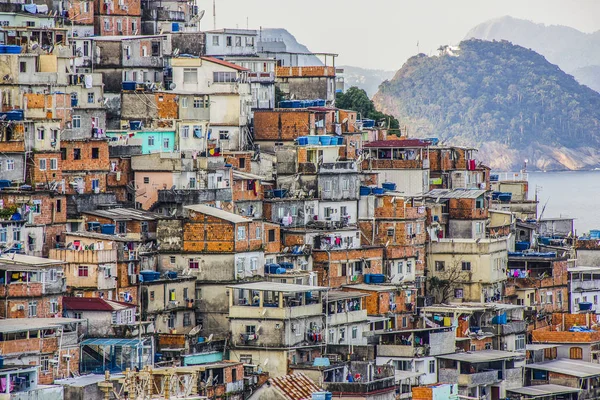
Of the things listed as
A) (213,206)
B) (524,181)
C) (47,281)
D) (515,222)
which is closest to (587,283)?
(515,222)

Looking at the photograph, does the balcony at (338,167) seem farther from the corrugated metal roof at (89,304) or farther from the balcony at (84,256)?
the corrugated metal roof at (89,304)

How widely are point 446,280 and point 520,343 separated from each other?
5.89 meters

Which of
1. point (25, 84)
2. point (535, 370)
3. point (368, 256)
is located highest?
point (25, 84)

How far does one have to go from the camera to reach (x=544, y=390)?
2798 inches

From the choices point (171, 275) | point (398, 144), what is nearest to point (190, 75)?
point (398, 144)

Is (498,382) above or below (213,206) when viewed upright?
below

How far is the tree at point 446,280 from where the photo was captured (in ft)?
256

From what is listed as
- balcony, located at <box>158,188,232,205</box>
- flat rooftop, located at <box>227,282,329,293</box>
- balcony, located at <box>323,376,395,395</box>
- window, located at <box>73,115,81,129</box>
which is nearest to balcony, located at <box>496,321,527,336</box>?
flat rooftop, located at <box>227,282,329,293</box>

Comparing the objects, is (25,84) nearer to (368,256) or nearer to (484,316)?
(368,256)

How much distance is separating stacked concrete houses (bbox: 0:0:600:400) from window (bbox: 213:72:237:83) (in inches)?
3.4

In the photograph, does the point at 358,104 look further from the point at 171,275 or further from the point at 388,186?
the point at 171,275

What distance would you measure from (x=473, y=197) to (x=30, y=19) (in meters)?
21.0

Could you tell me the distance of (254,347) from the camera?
6188cm

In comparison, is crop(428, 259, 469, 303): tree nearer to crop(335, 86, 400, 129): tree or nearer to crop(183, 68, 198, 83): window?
crop(183, 68, 198, 83): window
